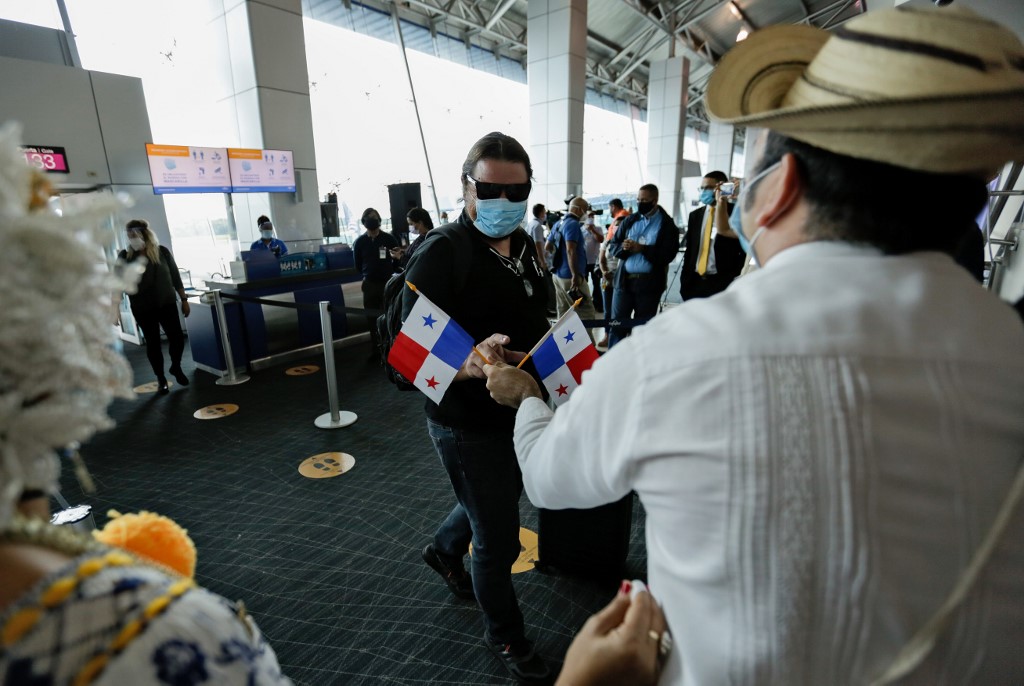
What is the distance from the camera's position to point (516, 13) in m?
14.7

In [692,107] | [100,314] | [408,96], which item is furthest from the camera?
[692,107]

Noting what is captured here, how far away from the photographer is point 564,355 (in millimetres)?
1771

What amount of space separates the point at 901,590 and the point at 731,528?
8.0 inches

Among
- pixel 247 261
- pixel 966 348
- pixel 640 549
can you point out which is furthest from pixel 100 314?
pixel 247 261

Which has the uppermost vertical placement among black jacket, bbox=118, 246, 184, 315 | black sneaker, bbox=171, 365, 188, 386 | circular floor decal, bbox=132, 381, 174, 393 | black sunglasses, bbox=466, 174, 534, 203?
black sunglasses, bbox=466, 174, 534, 203

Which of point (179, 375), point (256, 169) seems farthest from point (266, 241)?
point (179, 375)

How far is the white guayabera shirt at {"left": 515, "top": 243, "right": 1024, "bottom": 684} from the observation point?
0.58 meters

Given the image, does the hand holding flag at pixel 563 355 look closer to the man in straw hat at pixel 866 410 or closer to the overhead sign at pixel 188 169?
the man in straw hat at pixel 866 410

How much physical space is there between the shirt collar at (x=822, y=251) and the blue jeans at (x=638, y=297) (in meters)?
4.42

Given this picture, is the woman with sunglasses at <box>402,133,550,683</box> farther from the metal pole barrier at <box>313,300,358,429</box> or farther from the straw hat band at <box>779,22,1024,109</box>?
the metal pole barrier at <box>313,300,358,429</box>

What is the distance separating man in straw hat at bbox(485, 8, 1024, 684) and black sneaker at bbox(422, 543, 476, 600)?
1.77 meters

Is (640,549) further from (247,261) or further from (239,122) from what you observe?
(239,122)

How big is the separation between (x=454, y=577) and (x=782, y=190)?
A: 213 centimetres

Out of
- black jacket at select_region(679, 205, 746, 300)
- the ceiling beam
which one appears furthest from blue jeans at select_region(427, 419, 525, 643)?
the ceiling beam
